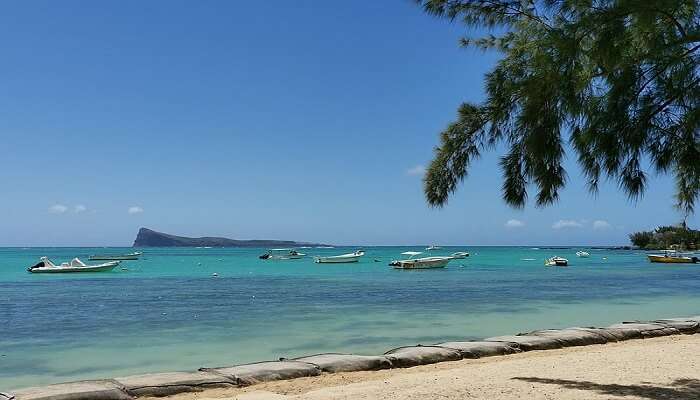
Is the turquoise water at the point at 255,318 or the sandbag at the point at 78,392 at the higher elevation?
the sandbag at the point at 78,392

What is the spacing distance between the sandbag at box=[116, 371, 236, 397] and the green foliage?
359cm

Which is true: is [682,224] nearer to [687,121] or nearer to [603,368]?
[687,121]

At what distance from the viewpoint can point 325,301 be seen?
23906 mm

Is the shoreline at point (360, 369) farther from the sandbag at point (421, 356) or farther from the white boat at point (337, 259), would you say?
the white boat at point (337, 259)

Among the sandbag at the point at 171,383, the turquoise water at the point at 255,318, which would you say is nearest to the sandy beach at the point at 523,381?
the sandbag at the point at 171,383

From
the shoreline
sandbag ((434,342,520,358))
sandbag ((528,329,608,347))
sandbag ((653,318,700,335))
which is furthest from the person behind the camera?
sandbag ((653,318,700,335))

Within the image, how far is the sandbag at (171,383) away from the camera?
22.8ft

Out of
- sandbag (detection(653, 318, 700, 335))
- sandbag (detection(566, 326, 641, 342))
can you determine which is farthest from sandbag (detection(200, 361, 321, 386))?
sandbag (detection(653, 318, 700, 335))

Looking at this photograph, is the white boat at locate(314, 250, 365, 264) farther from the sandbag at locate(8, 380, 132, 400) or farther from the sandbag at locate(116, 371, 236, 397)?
the sandbag at locate(8, 380, 132, 400)

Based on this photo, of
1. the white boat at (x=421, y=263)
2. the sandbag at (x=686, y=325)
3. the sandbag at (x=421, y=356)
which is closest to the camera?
the sandbag at (x=421, y=356)

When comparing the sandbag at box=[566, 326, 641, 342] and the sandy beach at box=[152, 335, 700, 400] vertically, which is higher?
the sandy beach at box=[152, 335, 700, 400]

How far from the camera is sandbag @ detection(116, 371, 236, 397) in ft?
22.8

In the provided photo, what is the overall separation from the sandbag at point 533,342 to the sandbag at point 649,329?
7.03 feet

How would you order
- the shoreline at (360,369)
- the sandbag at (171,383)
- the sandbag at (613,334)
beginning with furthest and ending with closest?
the sandbag at (613,334)
the sandbag at (171,383)
the shoreline at (360,369)
